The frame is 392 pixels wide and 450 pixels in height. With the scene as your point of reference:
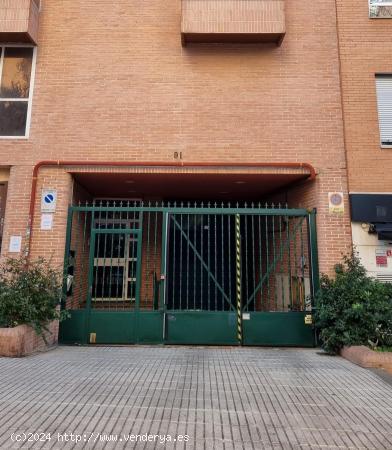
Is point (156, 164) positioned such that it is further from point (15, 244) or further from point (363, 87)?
point (363, 87)

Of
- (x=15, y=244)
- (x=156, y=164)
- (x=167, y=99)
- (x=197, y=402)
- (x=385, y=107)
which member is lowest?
(x=197, y=402)

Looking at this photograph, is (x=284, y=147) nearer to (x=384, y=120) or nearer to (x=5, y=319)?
(x=384, y=120)

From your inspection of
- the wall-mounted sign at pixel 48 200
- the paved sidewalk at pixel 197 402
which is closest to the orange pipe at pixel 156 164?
the wall-mounted sign at pixel 48 200

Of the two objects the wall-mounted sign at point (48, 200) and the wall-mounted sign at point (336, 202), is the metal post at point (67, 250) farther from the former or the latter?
the wall-mounted sign at point (336, 202)

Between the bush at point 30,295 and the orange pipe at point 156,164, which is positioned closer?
the bush at point 30,295

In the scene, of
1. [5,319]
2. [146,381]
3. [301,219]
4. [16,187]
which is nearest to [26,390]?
[146,381]

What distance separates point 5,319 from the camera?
220 inches

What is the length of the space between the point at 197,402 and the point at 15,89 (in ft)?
25.0

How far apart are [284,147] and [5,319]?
251 inches

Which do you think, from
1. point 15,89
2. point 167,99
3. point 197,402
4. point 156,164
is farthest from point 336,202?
point 15,89

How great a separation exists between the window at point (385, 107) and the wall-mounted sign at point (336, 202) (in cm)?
157

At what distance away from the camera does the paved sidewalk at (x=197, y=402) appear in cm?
290

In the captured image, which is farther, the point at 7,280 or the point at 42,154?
the point at 42,154

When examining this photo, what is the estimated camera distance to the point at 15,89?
7391 millimetres
